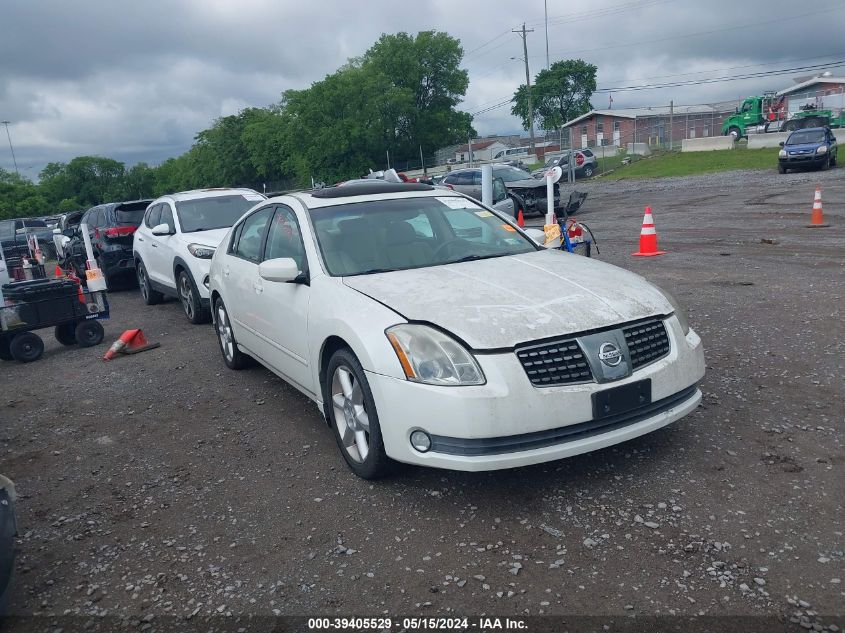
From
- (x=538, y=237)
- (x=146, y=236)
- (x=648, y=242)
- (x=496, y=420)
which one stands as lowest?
(x=648, y=242)

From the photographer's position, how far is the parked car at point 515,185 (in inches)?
855

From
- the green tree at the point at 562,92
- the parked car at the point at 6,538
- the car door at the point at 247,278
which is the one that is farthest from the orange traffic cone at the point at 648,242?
the green tree at the point at 562,92

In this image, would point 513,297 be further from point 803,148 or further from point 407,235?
point 803,148

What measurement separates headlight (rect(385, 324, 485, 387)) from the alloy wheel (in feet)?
1.41

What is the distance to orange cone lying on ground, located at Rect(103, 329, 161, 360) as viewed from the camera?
8.03 metres

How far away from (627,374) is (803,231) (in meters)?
12.0

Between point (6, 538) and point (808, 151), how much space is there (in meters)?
30.5

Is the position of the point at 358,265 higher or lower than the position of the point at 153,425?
higher

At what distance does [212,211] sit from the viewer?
10273 mm

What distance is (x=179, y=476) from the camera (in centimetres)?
445

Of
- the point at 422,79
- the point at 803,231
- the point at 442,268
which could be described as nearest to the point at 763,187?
the point at 803,231

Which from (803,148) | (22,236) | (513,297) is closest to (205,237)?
(513,297)

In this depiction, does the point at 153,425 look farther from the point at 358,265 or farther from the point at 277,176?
the point at 277,176

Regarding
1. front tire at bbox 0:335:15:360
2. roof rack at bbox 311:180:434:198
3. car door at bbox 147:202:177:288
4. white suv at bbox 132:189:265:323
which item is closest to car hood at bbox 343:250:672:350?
roof rack at bbox 311:180:434:198
